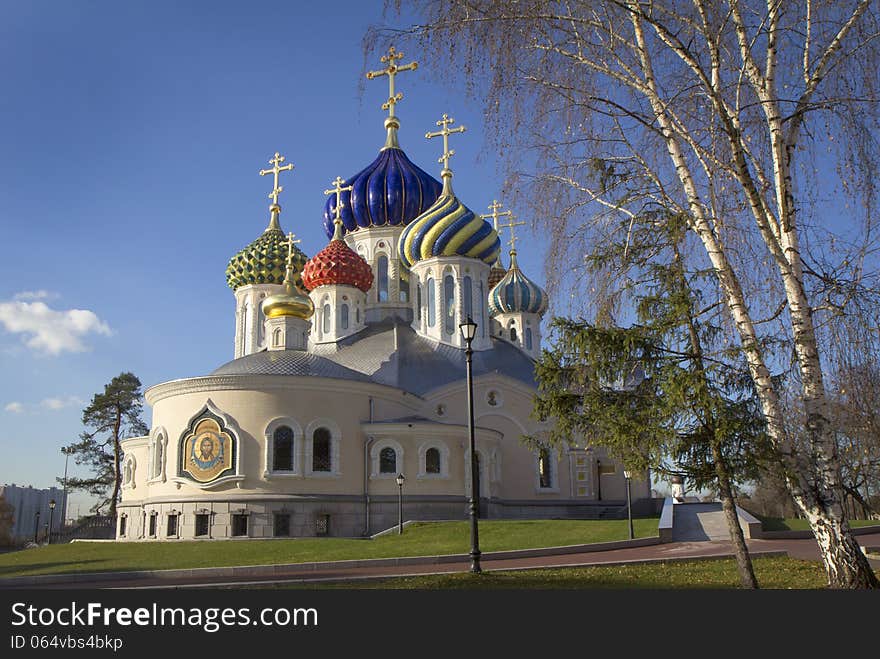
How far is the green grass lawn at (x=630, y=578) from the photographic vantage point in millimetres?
12000

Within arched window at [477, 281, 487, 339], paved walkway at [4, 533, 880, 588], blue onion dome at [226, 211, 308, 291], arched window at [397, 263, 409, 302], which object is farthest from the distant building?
paved walkway at [4, 533, 880, 588]

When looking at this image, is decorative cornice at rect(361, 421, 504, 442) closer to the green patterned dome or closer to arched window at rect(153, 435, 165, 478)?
arched window at rect(153, 435, 165, 478)

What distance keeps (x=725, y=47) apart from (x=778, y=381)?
4.18 meters

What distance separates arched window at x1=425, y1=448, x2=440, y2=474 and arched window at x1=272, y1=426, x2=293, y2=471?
15.2 ft

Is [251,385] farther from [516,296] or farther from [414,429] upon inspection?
[516,296]

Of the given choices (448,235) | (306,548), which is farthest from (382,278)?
(306,548)

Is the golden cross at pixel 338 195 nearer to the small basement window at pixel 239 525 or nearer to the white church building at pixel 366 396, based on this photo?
the white church building at pixel 366 396

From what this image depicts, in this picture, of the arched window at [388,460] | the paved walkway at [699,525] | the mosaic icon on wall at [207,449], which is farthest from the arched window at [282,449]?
the paved walkway at [699,525]

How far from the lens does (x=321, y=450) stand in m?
27.7

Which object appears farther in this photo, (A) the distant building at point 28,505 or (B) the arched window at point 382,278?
(A) the distant building at point 28,505

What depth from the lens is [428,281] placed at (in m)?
35.4

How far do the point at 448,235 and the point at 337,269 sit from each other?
4837mm

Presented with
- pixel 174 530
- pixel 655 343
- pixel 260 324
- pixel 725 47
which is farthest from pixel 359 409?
pixel 725 47

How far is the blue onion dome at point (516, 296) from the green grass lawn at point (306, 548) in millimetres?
17155
